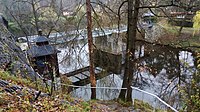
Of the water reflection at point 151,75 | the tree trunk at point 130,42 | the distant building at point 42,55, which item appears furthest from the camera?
the water reflection at point 151,75

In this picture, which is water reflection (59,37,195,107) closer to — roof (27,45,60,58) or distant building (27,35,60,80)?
distant building (27,35,60,80)

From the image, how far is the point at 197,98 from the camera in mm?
5133

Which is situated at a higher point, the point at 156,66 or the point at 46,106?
the point at 46,106

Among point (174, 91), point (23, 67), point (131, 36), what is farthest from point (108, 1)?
point (174, 91)

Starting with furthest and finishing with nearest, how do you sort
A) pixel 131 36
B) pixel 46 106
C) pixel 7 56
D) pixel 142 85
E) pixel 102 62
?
pixel 102 62 < pixel 142 85 < pixel 131 36 < pixel 7 56 < pixel 46 106

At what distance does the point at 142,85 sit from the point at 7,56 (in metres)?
8.76

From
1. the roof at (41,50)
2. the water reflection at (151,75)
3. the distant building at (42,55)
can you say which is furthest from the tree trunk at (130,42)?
the roof at (41,50)

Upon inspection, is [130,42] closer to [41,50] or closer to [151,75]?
[41,50]

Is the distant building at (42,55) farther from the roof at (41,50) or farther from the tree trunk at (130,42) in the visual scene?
the tree trunk at (130,42)

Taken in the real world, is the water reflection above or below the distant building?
below

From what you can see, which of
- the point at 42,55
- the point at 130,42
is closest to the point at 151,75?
the point at 130,42

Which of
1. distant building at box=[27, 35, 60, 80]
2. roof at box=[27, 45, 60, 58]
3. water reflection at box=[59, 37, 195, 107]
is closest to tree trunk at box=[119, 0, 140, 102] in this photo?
water reflection at box=[59, 37, 195, 107]

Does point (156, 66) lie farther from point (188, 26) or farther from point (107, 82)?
point (188, 26)

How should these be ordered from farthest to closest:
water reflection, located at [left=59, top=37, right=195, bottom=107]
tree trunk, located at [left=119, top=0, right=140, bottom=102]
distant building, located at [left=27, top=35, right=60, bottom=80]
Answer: water reflection, located at [left=59, top=37, right=195, bottom=107], distant building, located at [left=27, top=35, right=60, bottom=80], tree trunk, located at [left=119, top=0, right=140, bottom=102]
